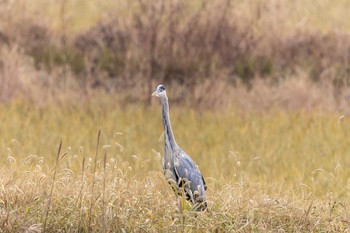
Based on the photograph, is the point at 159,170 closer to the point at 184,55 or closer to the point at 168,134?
the point at 168,134

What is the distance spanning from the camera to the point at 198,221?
6.26m

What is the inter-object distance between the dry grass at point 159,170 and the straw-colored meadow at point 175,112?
0.02 m

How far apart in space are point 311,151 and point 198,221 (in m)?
3.52

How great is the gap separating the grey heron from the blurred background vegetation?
200 inches

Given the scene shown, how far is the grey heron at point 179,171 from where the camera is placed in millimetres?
6453

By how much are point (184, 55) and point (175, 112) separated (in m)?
1.61

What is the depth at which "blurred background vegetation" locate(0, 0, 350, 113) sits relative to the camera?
468 inches

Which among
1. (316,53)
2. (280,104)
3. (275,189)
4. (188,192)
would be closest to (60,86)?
(280,104)

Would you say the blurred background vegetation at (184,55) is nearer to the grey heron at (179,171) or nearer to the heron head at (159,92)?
the heron head at (159,92)

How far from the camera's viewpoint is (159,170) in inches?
341

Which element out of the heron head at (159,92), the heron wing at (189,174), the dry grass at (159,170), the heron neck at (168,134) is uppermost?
the heron head at (159,92)

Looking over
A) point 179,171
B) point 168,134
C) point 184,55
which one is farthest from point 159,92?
point 184,55

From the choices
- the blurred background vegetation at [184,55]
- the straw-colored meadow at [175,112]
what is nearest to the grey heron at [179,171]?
the straw-colored meadow at [175,112]

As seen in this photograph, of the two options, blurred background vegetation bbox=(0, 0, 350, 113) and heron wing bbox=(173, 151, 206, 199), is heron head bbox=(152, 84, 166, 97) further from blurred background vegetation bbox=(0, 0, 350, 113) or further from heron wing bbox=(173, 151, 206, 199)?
blurred background vegetation bbox=(0, 0, 350, 113)
